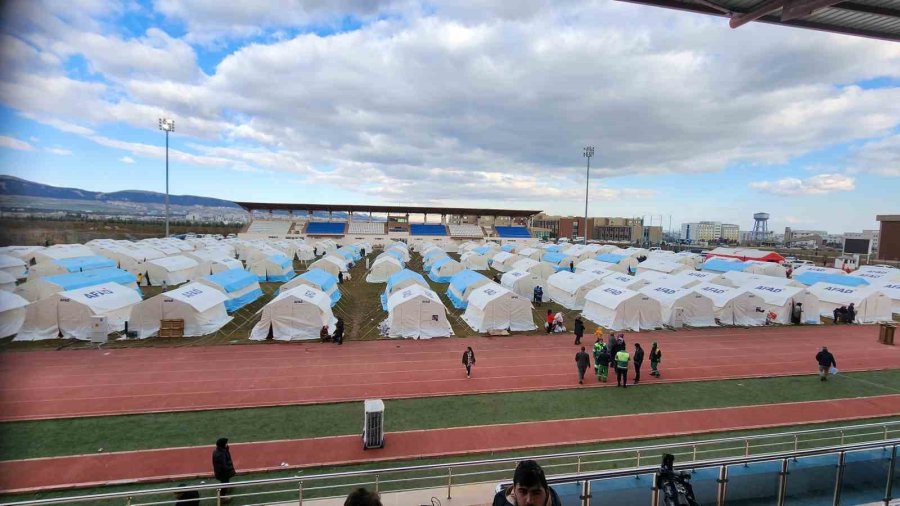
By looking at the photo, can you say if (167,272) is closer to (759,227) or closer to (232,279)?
(232,279)

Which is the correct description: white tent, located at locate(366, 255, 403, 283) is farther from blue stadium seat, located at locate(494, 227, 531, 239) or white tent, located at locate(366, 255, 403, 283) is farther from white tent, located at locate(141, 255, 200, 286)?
blue stadium seat, located at locate(494, 227, 531, 239)

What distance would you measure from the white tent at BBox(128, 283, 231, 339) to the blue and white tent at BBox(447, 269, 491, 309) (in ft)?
42.4

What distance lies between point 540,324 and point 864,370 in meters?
12.5

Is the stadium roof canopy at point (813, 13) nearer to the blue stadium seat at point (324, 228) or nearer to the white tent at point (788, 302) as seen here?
the white tent at point (788, 302)

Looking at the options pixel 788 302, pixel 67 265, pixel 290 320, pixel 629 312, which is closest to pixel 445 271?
pixel 629 312

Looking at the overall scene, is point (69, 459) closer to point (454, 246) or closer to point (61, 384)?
point (61, 384)

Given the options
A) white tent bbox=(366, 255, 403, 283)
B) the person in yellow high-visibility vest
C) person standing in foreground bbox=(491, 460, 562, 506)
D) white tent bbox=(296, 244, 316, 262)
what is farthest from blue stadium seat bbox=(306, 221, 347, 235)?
person standing in foreground bbox=(491, 460, 562, 506)

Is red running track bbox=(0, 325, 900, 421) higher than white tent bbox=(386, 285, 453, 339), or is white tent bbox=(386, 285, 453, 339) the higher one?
white tent bbox=(386, 285, 453, 339)

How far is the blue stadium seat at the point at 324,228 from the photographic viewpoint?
77.4 m

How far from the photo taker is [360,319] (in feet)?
70.8

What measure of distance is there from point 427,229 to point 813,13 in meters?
76.2

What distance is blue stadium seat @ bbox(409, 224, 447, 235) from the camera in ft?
270

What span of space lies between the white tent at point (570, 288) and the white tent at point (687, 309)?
404 centimetres

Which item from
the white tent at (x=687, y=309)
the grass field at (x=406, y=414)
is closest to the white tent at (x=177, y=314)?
the grass field at (x=406, y=414)
